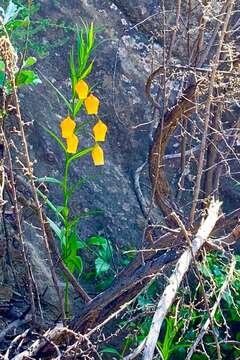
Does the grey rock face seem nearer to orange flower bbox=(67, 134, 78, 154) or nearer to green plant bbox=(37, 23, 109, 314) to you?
green plant bbox=(37, 23, 109, 314)

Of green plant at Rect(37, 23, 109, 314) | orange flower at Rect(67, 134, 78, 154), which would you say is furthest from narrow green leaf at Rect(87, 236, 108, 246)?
orange flower at Rect(67, 134, 78, 154)

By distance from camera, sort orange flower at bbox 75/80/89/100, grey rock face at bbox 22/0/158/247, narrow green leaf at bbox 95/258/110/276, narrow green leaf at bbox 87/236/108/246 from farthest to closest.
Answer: grey rock face at bbox 22/0/158/247 → narrow green leaf at bbox 87/236/108/246 → narrow green leaf at bbox 95/258/110/276 → orange flower at bbox 75/80/89/100

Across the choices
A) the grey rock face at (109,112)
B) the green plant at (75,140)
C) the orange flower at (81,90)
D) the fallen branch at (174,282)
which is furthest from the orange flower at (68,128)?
the grey rock face at (109,112)

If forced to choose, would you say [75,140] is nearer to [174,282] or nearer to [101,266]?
[101,266]

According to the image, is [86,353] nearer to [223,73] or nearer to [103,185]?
[223,73]

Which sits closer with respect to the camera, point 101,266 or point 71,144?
point 71,144

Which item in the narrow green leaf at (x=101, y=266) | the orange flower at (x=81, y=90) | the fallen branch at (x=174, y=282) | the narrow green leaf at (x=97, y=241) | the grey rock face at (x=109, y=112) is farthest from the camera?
the grey rock face at (x=109, y=112)

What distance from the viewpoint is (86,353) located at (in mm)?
2322

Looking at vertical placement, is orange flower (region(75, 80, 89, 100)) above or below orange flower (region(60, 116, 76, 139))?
above

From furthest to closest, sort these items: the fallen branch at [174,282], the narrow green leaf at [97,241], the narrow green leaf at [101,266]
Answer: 1. the narrow green leaf at [97,241]
2. the narrow green leaf at [101,266]
3. the fallen branch at [174,282]

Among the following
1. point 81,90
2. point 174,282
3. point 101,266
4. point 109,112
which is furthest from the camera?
point 109,112

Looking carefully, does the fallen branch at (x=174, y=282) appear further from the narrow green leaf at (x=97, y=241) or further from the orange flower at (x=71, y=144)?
the narrow green leaf at (x=97, y=241)

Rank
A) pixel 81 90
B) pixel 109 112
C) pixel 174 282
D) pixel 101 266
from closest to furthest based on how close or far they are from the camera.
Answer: pixel 174 282, pixel 81 90, pixel 101 266, pixel 109 112

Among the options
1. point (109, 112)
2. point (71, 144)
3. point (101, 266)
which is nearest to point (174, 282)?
point (71, 144)
